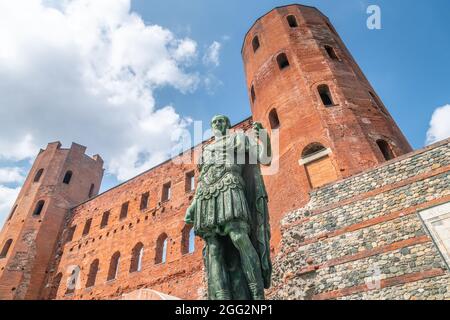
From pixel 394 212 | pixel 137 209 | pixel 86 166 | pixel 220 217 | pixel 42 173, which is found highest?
pixel 86 166

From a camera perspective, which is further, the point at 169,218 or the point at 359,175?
the point at 169,218

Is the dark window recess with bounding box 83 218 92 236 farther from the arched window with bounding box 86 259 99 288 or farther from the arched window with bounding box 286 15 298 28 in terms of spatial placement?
the arched window with bounding box 286 15 298 28

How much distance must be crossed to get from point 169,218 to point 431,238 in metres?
11.6

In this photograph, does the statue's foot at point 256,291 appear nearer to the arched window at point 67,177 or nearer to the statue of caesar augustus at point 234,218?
the statue of caesar augustus at point 234,218

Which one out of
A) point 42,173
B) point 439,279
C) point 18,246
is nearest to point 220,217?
point 439,279

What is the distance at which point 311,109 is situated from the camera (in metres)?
11.4

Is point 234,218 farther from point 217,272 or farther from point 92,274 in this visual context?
point 92,274

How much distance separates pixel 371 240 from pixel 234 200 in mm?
5835

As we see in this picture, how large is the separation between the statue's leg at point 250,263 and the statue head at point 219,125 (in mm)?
1548

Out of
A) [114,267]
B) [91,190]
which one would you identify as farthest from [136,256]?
[91,190]

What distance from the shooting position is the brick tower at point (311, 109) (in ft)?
32.8

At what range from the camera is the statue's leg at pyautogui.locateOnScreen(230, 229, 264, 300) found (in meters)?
2.94
